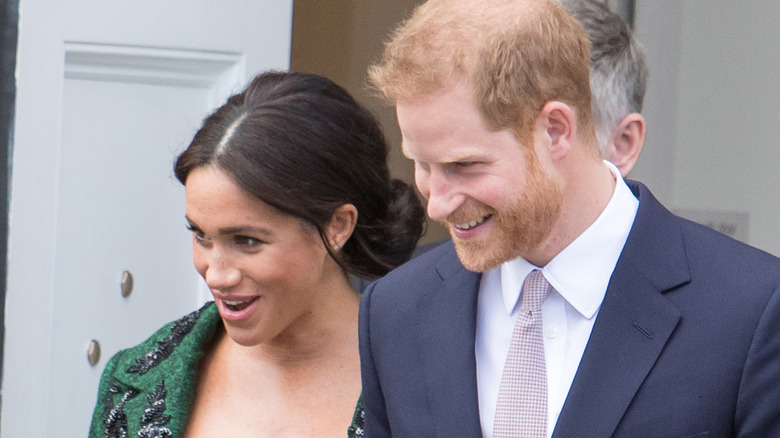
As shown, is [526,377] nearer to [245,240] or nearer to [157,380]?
[245,240]

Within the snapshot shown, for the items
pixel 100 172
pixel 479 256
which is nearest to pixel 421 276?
pixel 479 256

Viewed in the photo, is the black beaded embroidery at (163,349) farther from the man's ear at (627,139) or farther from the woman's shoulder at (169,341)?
the man's ear at (627,139)

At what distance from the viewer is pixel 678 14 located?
135 inches

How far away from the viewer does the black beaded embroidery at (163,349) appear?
2.65 metres

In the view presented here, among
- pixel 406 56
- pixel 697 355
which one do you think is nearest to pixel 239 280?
pixel 406 56

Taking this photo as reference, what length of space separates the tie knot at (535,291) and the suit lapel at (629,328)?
0.33 ft

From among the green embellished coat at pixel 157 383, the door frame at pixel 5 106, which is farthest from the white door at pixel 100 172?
the green embellished coat at pixel 157 383

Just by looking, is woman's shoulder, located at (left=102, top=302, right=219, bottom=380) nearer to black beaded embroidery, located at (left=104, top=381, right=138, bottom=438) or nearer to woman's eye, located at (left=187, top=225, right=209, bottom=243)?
black beaded embroidery, located at (left=104, top=381, right=138, bottom=438)

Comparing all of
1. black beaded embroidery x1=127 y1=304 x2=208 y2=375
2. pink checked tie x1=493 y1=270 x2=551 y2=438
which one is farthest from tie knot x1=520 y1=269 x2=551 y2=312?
black beaded embroidery x1=127 y1=304 x2=208 y2=375

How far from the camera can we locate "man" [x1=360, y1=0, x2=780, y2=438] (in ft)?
5.34

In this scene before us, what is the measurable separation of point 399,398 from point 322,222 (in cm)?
70

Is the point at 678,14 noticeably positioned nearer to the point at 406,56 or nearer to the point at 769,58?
the point at 769,58

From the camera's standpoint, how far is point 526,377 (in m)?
1.72

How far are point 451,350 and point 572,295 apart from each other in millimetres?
221
